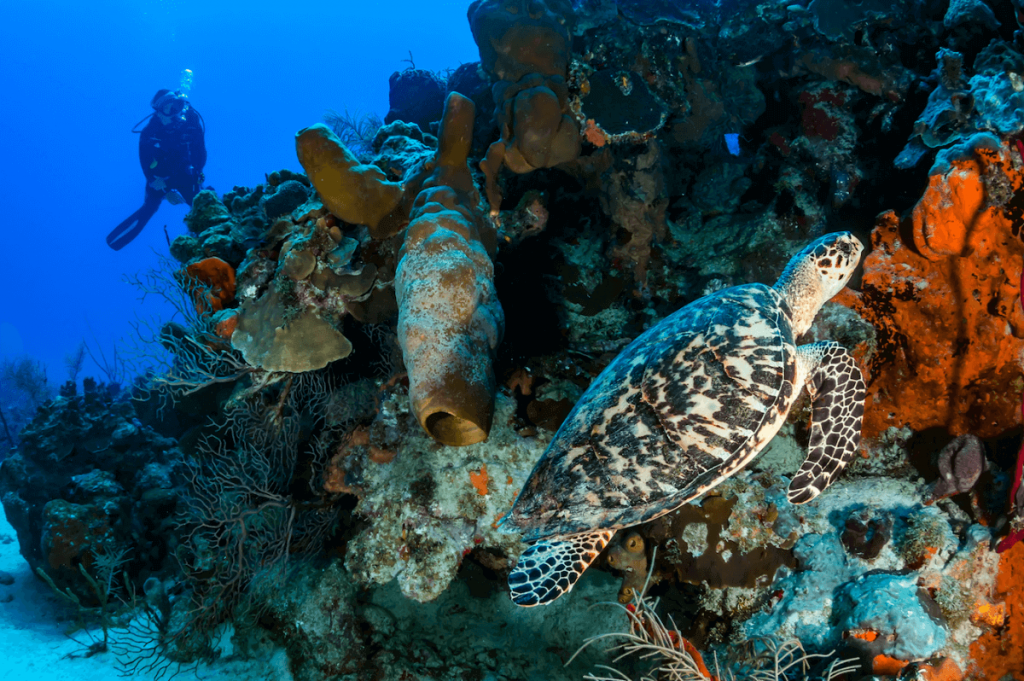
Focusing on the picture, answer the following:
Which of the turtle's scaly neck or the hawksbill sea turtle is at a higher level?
the turtle's scaly neck

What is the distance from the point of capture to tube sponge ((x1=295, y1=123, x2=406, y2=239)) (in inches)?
140

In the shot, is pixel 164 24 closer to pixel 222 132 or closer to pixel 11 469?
pixel 222 132

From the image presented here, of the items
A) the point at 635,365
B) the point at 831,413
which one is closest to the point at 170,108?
the point at 635,365

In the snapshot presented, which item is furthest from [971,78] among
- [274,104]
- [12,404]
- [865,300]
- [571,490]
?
[274,104]

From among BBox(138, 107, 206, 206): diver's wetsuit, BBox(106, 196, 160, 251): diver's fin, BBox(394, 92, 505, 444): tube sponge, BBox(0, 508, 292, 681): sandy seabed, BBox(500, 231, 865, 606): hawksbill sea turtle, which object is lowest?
BBox(0, 508, 292, 681): sandy seabed

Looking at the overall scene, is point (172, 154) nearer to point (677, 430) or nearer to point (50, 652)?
point (50, 652)

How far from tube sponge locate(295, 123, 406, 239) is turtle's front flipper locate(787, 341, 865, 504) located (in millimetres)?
3152

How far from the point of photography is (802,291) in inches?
113

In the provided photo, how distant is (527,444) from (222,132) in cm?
12075

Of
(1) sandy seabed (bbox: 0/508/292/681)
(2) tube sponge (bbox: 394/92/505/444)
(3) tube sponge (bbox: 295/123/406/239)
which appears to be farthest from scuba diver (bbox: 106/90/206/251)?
(2) tube sponge (bbox: 394/92/505/444)

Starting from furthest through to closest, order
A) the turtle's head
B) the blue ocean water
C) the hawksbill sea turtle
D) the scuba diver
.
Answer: the blue ocean water, the scuba diver, the turtle's head, the hawksbill sea turtle

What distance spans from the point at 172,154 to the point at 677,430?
12145 mm

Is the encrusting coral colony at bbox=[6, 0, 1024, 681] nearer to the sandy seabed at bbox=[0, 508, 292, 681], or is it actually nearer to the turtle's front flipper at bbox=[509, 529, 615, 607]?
the turtle's front flipper at bbox=[509, 529, 615, 607]

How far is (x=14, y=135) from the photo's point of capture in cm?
8406
